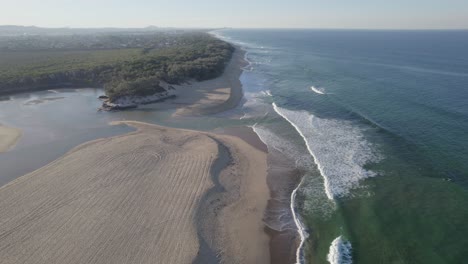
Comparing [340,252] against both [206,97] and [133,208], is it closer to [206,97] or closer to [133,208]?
[133,208]

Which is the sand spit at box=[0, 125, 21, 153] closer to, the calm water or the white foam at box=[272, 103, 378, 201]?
the calm water

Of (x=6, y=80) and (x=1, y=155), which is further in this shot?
(x=6, y=80)

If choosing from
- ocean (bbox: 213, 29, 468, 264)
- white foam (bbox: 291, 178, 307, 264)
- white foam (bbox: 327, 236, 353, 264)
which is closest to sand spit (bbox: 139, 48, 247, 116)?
ocean (bbox: 213, 29, 468, 264)

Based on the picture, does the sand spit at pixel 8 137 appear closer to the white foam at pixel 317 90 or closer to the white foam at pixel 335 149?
the white foam at pixel 335 149

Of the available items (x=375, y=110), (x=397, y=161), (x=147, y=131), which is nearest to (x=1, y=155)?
(x=147, y=131)

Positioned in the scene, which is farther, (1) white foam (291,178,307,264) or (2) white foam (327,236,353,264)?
(1) white foam (291,178,307,264)

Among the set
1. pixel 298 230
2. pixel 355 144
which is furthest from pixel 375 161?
pixel 298 230

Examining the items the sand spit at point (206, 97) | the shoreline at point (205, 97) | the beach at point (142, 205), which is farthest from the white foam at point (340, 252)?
the sand spit at point (206, 97)

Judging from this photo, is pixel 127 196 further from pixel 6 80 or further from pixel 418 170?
pixel 6 80
